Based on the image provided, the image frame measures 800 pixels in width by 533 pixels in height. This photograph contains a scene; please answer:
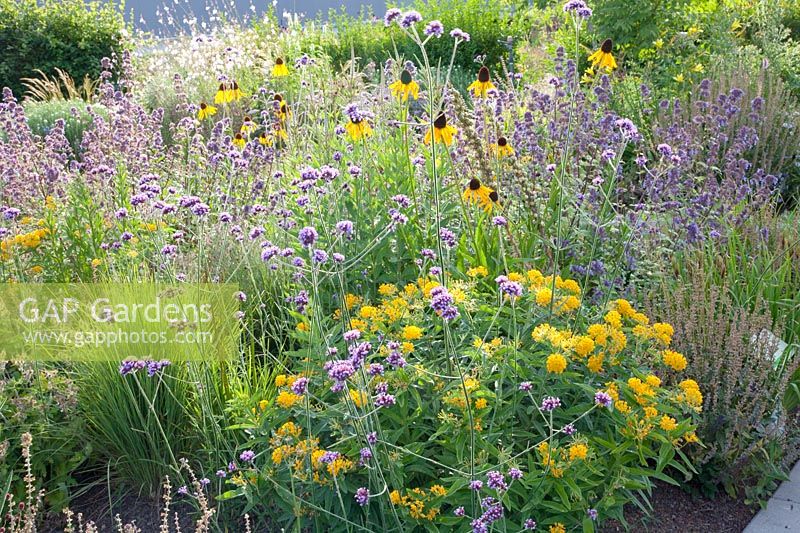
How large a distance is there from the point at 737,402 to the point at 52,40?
10.7m

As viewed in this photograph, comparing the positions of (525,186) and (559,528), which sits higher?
(525,186)

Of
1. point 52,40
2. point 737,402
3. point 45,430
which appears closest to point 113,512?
point 45,430

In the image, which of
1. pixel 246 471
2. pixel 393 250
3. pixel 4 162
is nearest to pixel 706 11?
pixel 393 250

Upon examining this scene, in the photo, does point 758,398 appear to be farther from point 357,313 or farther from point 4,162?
point 4,162

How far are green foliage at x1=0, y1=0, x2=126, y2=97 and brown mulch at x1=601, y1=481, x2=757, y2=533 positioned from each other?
34.1 feet

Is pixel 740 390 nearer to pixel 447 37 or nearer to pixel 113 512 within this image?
pixel 113 512

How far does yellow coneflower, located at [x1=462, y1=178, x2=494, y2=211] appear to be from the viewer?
324cm

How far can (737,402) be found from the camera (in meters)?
3.33

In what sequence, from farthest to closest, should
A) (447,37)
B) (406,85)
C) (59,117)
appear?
(447,37) < (59,117) < (406,85)

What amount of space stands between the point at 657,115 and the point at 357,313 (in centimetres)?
403

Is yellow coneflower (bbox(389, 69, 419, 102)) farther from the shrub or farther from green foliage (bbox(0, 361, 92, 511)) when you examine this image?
green foliage (bbox(0, 361, 92, 511))

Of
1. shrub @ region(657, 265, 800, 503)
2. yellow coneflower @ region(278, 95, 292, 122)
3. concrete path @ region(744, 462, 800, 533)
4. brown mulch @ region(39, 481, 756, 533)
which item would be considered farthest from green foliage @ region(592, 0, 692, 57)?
brown mulch @ region(39, 481, 756, 533)

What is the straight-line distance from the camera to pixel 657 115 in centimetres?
645

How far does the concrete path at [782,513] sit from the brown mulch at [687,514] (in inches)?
2.1
